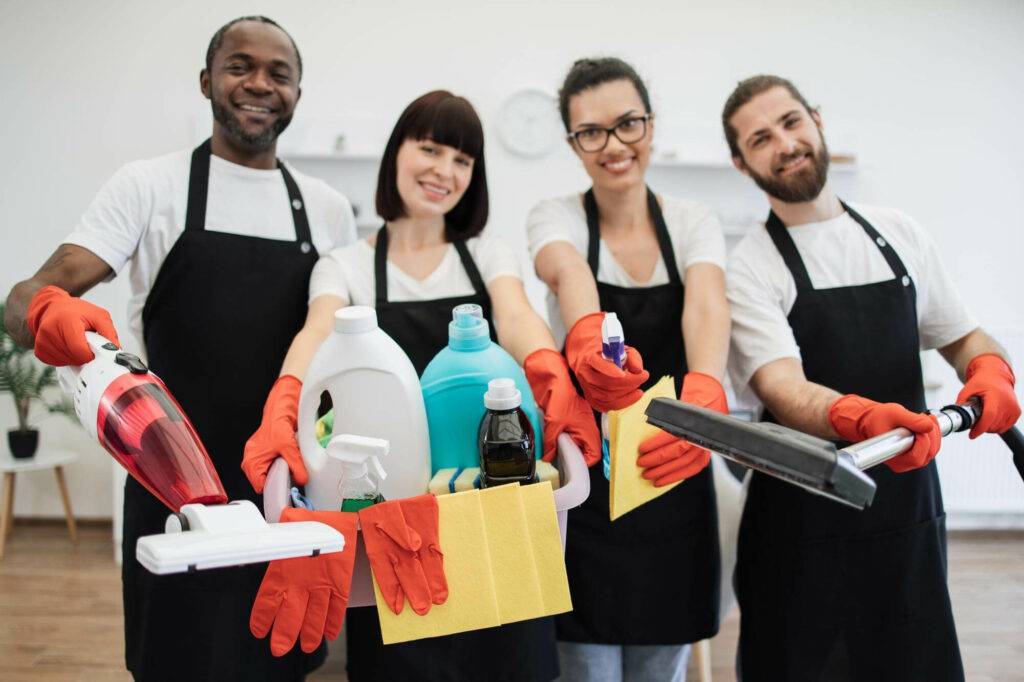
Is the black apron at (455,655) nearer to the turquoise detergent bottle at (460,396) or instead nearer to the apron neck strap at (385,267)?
the turquoise detergent bottle at (460,396)

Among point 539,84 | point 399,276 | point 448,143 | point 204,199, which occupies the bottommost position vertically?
point 399,276

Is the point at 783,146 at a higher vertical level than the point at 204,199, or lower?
higher

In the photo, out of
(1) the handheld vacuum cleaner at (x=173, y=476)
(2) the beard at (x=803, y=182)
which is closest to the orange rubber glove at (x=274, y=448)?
(1) the handheld vacuum cleaner at (x=173, y=476)

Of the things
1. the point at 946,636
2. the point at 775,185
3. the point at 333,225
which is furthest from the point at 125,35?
the point at 946,636

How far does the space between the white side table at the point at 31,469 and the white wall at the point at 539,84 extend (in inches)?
8.6

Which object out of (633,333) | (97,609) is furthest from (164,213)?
(97,609)

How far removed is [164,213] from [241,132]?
8.4 inches

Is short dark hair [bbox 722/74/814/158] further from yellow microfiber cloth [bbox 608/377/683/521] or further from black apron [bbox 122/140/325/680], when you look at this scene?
black apron [bbox 122/140/325/680]

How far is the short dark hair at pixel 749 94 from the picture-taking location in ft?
5.30

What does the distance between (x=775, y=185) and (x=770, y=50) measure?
252 centimetres

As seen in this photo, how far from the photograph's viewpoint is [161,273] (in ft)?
5.08

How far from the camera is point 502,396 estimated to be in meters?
0.95

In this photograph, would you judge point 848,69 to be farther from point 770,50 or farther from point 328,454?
point 328,454

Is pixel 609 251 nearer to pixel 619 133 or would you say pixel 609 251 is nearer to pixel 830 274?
pixel 619 133
